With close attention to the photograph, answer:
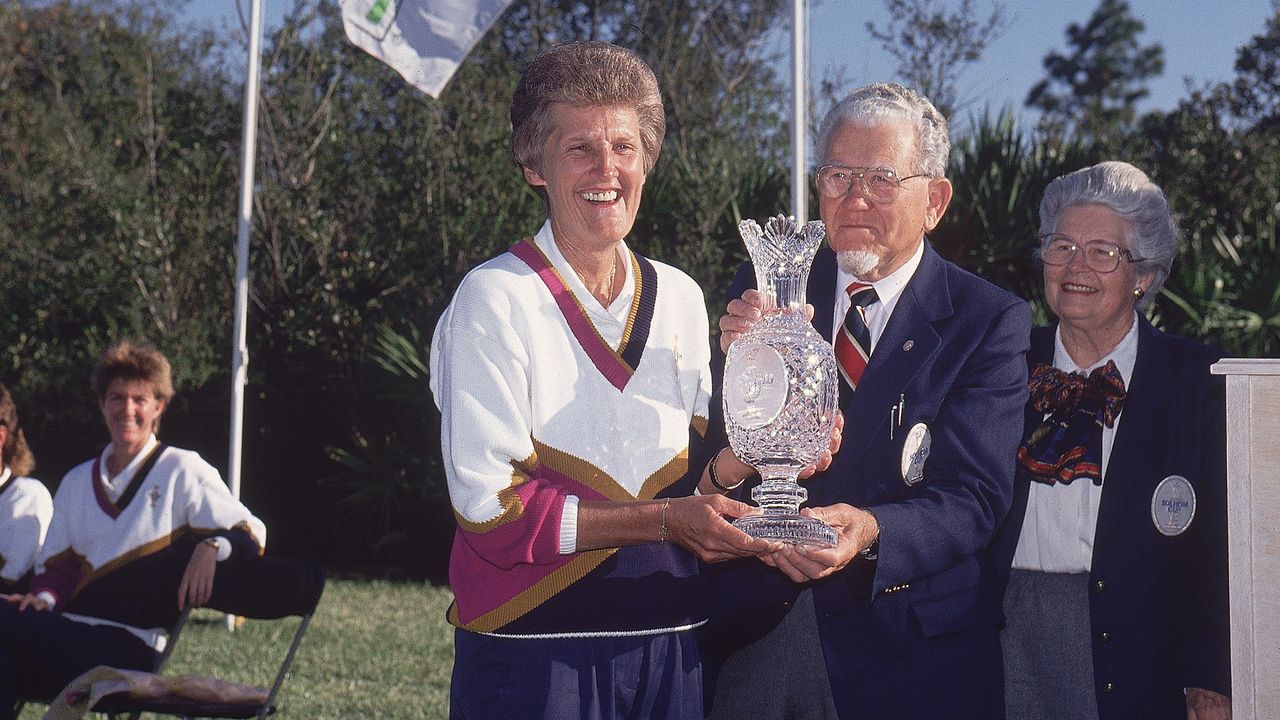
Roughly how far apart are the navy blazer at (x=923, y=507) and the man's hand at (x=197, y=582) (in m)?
2.87

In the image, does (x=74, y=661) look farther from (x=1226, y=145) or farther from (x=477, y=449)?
(x=1226, y=145)

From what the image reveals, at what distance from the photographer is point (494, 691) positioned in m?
2.34

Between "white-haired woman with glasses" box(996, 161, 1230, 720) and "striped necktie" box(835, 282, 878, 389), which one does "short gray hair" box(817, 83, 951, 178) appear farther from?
"white-haired woman with glasses" box(996, 161, 1230, 720)

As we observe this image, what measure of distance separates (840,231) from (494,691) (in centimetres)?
119

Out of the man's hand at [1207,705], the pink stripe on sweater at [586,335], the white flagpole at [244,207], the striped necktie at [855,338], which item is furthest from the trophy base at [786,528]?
the white flagpole at [244,207]

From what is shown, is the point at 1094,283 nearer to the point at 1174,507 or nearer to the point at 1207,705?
the point at 1174,507

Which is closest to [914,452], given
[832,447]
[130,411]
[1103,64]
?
[832,447]

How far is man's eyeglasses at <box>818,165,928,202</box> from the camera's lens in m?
2.78

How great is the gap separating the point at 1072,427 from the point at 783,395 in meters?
0.96

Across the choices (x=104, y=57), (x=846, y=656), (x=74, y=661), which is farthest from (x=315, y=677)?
(x=104, y=57)

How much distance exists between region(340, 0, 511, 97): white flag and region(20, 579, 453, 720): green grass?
142 inches

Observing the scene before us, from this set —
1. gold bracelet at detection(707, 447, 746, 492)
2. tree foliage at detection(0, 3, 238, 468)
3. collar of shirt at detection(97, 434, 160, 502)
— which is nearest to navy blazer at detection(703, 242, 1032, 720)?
gold bracelet at detection(707, 447, 746, 492)

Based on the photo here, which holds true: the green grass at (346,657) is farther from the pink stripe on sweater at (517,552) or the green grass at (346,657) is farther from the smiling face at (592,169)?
the smiling face at (592,169)

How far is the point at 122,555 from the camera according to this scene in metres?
5.25
